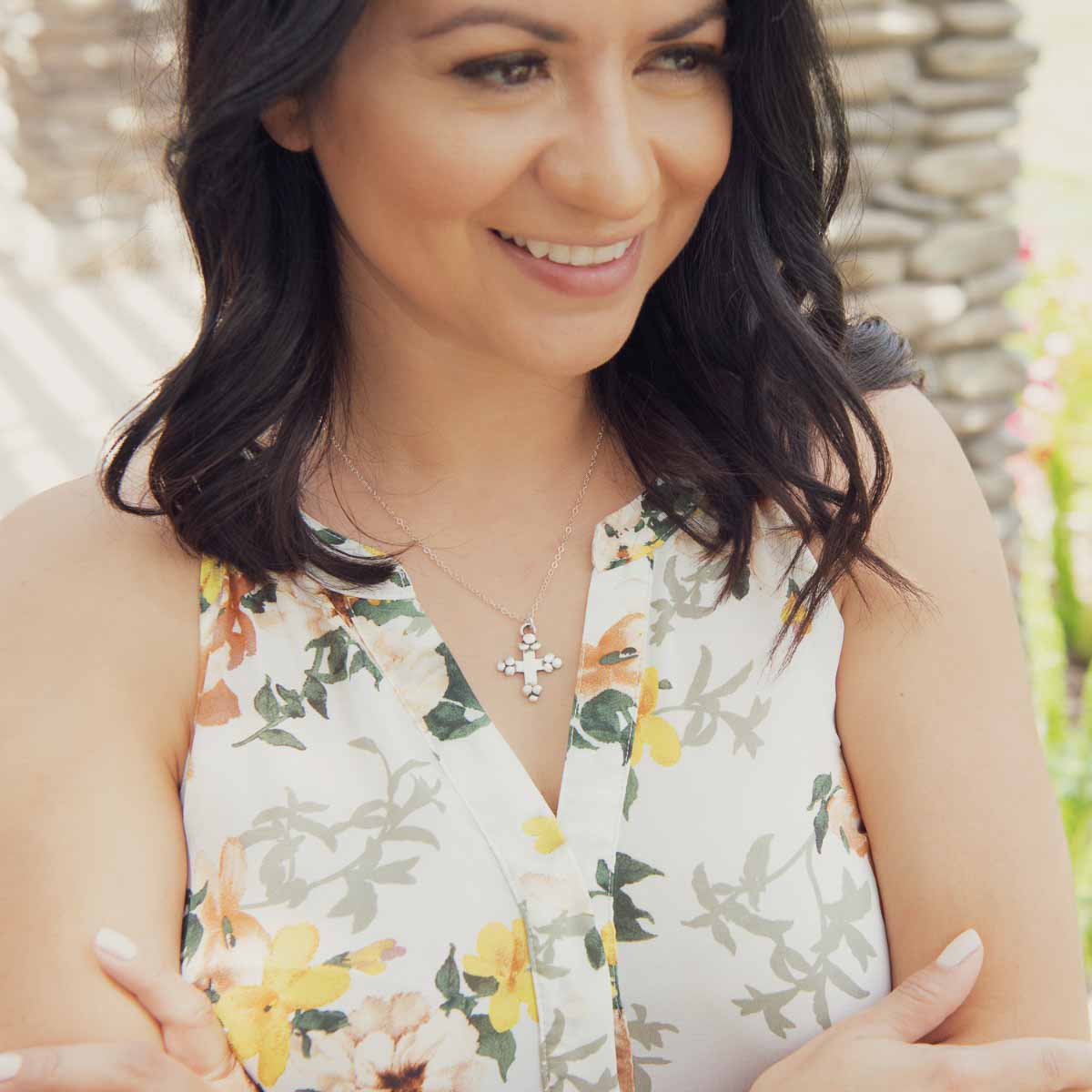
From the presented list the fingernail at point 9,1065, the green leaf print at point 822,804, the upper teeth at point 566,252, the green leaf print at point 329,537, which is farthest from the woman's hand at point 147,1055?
the upper teeth at point 566,252

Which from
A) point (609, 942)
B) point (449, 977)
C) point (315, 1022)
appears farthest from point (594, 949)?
point (315, 1022)

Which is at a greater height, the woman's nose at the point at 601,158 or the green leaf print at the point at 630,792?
the woman's nose at the point at 601,158

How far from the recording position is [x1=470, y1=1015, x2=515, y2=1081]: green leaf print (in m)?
1.40

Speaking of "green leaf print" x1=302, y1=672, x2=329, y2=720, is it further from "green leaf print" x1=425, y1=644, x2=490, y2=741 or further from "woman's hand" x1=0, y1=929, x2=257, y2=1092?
"woman's hand" x1=0, y1=929, x2=257, y2=1092

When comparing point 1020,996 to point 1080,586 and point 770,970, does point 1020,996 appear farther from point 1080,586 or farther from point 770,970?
point 1080,586

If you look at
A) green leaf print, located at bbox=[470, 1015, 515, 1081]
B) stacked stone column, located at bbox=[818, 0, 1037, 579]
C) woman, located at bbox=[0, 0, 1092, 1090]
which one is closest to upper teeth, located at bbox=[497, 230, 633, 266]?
woman, located at bbox=[0, 0, 1092, 1090]

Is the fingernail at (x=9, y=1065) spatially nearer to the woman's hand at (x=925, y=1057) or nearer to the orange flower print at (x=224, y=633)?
the orange flower print at (x=224, y=633)

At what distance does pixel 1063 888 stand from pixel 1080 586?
3069 mm

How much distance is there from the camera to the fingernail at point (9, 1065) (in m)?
1.27

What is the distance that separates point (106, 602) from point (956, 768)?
31.7 inches

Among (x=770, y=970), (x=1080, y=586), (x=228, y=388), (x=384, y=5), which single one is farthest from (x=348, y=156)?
(x=1080, y=586)

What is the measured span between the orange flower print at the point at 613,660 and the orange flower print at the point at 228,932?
37 centimetres

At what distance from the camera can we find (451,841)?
1.43 meters

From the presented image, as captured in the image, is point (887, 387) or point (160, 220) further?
point (160, 220)
